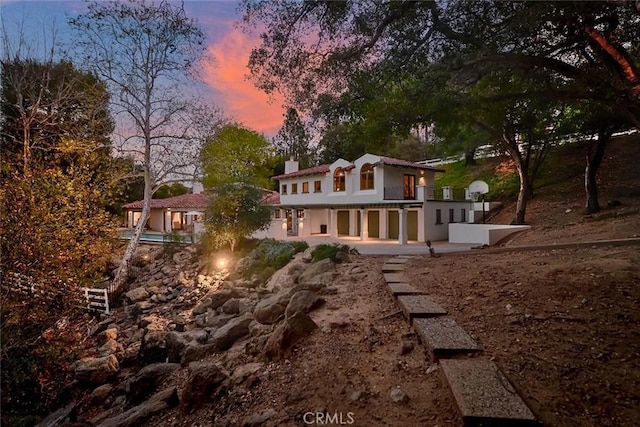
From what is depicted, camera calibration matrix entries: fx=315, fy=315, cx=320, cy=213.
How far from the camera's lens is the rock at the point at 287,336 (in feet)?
13.6

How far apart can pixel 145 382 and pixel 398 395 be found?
420 centimetres

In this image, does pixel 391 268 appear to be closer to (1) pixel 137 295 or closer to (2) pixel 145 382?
(2) pixel 145 382

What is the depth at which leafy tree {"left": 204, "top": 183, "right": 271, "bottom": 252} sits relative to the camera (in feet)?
55.7

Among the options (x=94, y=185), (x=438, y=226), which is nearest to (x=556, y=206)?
(x=438, y=226)

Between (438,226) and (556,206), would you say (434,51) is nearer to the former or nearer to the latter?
(438,226)

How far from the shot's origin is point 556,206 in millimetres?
19453

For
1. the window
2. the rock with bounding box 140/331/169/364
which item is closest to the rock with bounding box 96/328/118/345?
the rock with bounding box 140/331/169/364

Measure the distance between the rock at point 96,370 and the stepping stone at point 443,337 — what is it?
6256 mm

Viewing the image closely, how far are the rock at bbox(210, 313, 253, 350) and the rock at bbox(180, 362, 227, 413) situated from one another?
2.06 metres

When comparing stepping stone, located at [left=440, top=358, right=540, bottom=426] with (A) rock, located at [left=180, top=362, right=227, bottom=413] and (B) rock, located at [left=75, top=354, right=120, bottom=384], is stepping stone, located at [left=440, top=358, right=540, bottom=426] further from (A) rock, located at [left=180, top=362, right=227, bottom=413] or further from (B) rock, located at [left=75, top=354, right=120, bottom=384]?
(B) rock, located at [left=75, top=354, right=120, bottom=384]

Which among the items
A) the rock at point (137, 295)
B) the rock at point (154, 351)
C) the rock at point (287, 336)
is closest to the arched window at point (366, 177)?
the rock at point (137, 295)

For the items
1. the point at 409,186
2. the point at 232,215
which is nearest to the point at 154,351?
the point at 232,215

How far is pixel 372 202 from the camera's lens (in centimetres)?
1942

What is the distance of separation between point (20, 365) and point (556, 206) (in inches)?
959
